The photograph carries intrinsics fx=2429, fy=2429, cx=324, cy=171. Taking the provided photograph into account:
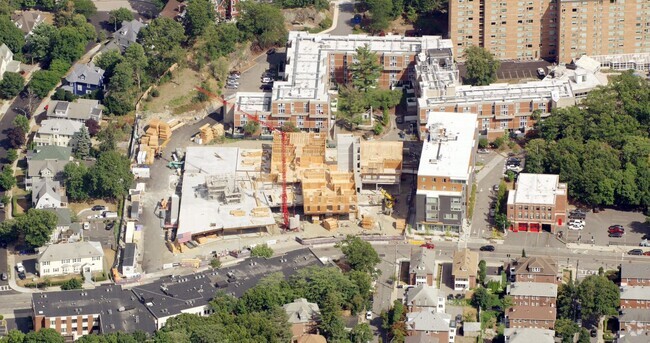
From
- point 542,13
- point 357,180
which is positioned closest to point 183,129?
point 357,180

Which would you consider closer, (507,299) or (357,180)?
(507,299)

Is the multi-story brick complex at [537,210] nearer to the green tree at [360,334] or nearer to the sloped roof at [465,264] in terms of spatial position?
the sloped roof at [465,264]

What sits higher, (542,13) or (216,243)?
(542,13)

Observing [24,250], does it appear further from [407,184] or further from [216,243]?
[407,184]

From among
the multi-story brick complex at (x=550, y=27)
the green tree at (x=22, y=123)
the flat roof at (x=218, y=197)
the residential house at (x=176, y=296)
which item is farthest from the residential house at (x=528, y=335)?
the green tree at (x=22, y=123)

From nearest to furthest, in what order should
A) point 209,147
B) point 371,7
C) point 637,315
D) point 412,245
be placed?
point 637,315 < point 412,245 < point 209,147 < point 371,7

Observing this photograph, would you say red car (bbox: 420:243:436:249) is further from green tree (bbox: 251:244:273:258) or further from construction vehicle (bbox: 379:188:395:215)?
green tree (bbox: 251:244:273:258)

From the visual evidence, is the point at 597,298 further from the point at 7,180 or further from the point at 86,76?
the point at 86,76
